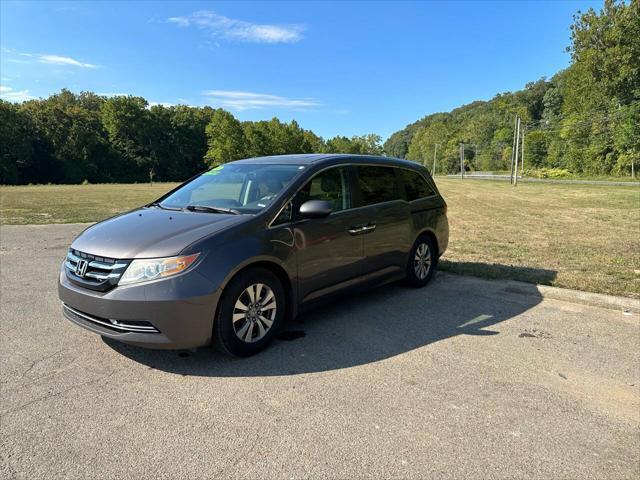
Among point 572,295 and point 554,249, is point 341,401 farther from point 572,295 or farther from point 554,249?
point 554,249

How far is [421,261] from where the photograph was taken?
600 cm

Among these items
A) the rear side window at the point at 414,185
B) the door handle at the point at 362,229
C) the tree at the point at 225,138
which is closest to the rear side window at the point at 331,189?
the door handle at the point at 362,229

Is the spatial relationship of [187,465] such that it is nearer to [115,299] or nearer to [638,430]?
[115,299]

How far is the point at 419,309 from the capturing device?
514cm

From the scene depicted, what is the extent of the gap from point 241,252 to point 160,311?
0.76 meters

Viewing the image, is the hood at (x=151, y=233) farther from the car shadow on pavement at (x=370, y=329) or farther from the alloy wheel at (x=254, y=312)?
the car shadow on pavement at (x=370, y=329)

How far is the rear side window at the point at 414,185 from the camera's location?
5863 millimetres

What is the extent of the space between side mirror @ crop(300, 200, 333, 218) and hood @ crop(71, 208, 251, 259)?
1.71 feet

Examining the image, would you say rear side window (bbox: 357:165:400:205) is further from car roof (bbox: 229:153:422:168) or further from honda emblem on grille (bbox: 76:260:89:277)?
honda emblem on grille (bbox: 76:260:89:277)

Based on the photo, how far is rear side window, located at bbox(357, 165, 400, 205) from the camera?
16.9 ft

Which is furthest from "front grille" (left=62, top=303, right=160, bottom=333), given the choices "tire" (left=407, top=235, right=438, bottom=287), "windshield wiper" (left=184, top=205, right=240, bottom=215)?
"tire" (left=407, top=235, right=438, bottom=287)

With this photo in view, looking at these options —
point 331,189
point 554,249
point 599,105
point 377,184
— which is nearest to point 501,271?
point 554,249

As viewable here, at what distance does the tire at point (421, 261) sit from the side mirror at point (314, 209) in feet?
6.28

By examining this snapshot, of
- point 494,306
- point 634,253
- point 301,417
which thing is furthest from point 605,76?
point 301,417
